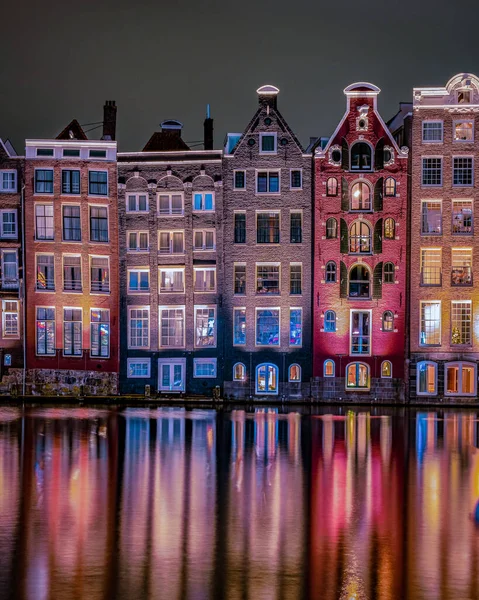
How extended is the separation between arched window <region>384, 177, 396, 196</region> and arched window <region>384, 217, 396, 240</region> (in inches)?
73.0

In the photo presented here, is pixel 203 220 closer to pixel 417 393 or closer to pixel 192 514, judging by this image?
pixel 417 393

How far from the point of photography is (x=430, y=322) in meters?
66.5

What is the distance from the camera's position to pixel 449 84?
6612cm

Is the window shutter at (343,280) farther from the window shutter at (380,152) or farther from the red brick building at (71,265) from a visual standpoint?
the red brick building at (71,265)

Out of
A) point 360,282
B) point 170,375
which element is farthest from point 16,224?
point 360,282

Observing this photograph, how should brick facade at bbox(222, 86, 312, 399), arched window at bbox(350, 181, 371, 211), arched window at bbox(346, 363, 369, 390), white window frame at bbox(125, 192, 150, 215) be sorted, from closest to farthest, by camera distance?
arched window at bbox(346, 363, 369, 390), arched window at bbox(350, 181, 371, 211), brick facade at bbox(222, 86, 312, 399), white window frame at bbox(125, 192, 150, 215)

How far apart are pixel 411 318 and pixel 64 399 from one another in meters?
26.3

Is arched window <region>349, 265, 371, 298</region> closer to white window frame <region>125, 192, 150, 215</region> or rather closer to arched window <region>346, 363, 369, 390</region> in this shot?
arched window <region>346, 363, 369, 390</region>

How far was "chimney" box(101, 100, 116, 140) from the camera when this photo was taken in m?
72.5

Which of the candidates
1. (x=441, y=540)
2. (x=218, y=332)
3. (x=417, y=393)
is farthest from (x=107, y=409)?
(x=441, y=540)

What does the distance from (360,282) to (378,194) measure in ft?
21.8

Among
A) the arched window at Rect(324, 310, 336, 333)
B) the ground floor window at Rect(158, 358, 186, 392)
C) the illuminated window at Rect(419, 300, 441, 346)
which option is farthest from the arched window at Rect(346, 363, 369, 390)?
the ground floor window at Rect(158, 358, 186, 392)

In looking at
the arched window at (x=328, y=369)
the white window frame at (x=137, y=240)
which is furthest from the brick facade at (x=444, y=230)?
the white window frame at (x=137, y=240)

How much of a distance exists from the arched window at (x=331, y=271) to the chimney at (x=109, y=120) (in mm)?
20572
